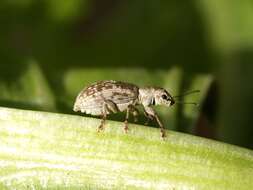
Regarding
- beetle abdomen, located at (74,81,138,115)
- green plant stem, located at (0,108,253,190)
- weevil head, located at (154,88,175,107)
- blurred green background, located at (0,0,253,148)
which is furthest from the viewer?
blurred green background, located at (0,0,253,148)

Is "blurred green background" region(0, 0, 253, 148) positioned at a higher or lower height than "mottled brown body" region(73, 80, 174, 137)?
higher

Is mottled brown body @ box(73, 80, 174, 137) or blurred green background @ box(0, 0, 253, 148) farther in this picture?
blurred green background @ box(0, 0, 253, 148)

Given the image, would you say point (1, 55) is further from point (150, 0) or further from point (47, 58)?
point (150, 0)

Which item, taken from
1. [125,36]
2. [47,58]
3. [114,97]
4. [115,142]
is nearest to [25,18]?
[47,58]

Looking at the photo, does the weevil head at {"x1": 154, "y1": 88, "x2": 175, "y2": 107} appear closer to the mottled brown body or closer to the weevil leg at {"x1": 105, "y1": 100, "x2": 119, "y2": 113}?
the mottled brown body

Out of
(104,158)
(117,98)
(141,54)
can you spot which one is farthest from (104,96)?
(141,54)

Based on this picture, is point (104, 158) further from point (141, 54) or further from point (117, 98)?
point (141, 54)

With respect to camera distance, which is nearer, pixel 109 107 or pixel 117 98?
pixel 109 107

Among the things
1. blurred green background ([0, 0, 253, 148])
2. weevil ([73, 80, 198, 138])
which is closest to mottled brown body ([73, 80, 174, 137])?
weevil ([73, 80, 198, 138])
